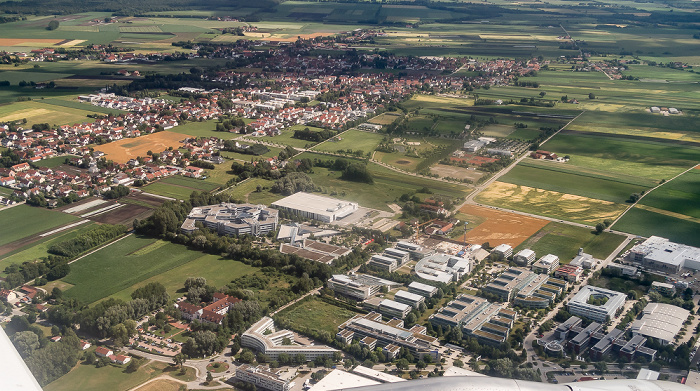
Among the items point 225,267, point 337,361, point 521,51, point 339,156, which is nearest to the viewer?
point 337,361

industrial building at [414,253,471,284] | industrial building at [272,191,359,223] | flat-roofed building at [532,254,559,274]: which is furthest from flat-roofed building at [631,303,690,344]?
industrial building at [272,191,359,223]

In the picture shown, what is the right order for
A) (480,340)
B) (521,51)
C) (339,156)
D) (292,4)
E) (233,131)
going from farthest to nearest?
(292,4), (521,51), (233,131), (339,156), (480,340)

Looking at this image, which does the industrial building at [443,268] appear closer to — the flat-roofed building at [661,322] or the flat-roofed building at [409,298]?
the flat-roofed building at [409,298]

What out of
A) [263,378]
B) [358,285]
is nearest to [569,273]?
[358,285]

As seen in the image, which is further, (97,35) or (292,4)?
(292,4)

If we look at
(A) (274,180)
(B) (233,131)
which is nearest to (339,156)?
(A) (274,180)

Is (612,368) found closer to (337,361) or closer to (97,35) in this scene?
(337,361)

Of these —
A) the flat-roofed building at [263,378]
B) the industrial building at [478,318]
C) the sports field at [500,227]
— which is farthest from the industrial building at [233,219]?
the flat-roofed building at [263,378]

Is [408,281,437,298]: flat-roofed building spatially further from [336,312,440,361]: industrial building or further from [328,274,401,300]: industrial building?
[336,312,440,361]: industrial building
